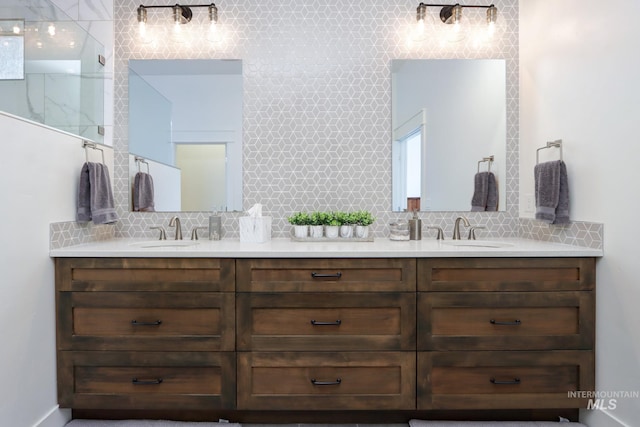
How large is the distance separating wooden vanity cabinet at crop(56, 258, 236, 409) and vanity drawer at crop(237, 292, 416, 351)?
110 mm

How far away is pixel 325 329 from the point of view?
176 cm

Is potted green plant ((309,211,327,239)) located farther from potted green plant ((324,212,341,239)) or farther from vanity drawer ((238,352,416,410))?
vanity drawer ((238,352,416,410))

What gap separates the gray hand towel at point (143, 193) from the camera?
7.91 feet

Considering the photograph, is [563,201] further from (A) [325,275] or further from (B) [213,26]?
(B) [213,26]

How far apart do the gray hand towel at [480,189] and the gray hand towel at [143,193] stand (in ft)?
6.80

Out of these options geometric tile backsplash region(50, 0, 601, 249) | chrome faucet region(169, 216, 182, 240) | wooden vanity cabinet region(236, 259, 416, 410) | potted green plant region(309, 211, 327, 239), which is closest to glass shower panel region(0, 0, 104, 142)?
geometric tile backsplash region(50, 0, 601, 249)

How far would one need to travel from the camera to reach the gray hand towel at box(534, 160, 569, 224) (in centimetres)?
192

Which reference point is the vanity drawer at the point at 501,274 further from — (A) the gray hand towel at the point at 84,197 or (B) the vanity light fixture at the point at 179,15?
(B) the vanity light fixture at the point at 179,15

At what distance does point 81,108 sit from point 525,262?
256cm

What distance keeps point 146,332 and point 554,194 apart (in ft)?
7.00

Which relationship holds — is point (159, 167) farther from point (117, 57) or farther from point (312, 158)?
point (312, 158)

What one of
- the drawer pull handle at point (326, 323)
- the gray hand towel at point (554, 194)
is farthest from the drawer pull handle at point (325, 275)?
the gray hand towel at point (554, 194)

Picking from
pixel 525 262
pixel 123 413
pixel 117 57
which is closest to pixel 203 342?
pixel 123 413

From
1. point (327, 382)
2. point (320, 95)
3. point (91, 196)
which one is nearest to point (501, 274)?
point (327, 382)
